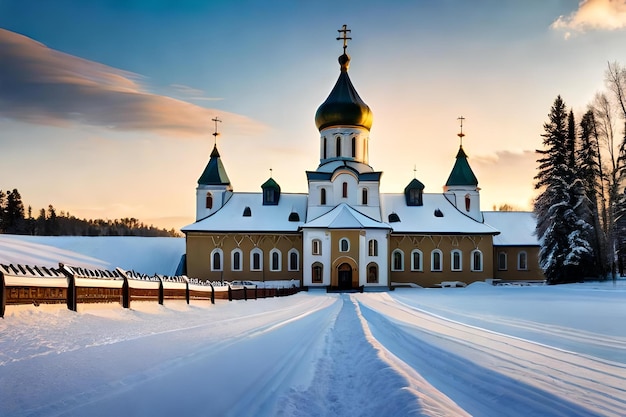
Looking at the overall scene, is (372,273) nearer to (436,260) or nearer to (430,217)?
(436,260)

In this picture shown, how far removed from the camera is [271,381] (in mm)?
7023

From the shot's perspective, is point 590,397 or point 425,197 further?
point 425,197

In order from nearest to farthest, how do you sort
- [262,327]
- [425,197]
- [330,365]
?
[330,365], [262,327], [425,197]

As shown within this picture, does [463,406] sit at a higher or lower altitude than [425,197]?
lower

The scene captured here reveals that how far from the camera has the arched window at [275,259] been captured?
4922 centimetres

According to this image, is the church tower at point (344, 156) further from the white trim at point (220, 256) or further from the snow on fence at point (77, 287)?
the snow on fence at point (77, 287)

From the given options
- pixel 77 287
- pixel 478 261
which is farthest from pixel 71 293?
pixel 478 261

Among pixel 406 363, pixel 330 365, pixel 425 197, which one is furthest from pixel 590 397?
pixel 425 197

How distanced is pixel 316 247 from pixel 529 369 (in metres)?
36.5

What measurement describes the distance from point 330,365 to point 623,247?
39.9 m

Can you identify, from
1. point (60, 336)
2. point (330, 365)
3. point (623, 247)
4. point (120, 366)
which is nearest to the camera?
point (120, 366)

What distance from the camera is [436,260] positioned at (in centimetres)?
4975

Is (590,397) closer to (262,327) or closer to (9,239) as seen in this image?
Result: (262,327)

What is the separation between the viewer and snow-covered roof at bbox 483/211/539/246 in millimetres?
52531
